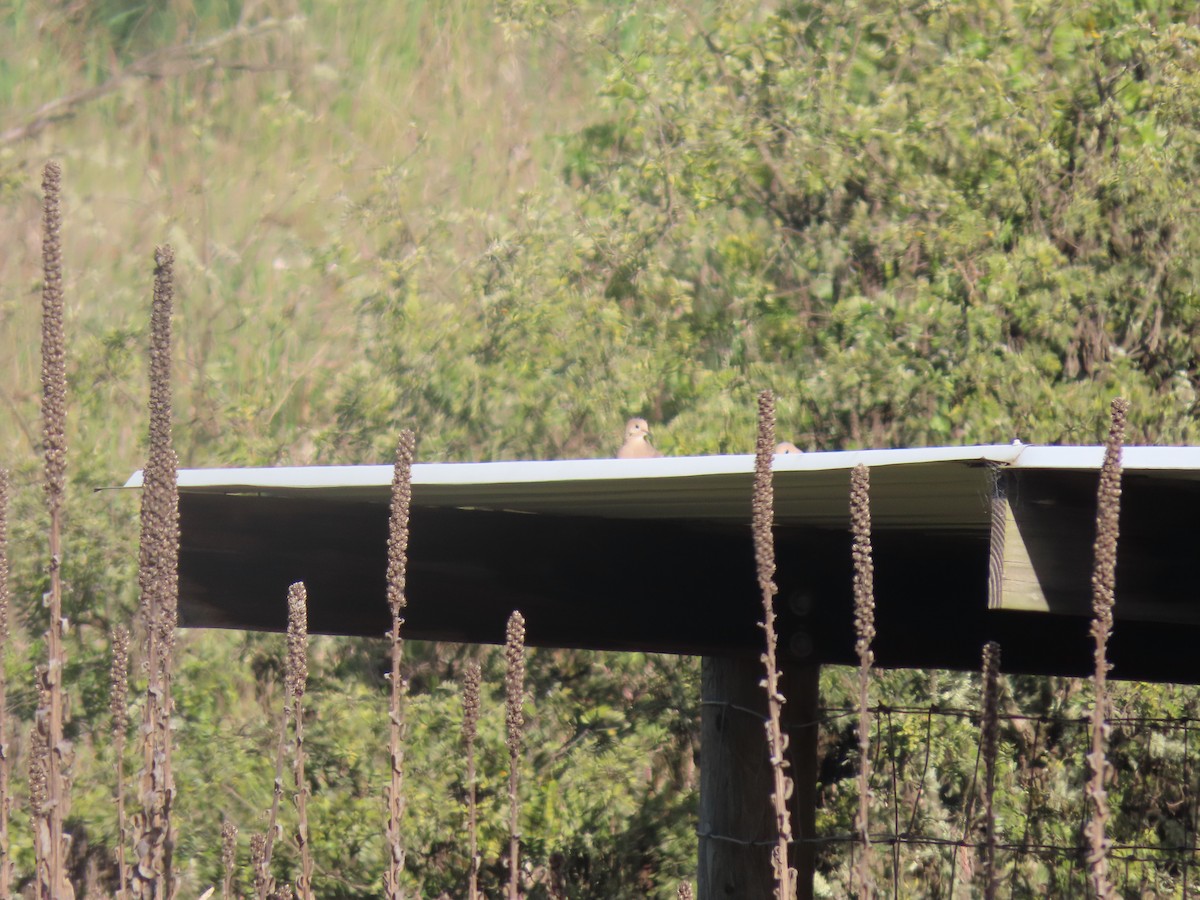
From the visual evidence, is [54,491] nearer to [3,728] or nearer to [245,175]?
[3,728]

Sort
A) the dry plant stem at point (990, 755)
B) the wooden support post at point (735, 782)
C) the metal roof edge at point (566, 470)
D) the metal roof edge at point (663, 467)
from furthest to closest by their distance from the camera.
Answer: the wooden support post at point (735, 782) < the metal roof edge at point (566, 470) < the metal roof edge at point (663, 467) < the dry plant stem at point (990, 755)

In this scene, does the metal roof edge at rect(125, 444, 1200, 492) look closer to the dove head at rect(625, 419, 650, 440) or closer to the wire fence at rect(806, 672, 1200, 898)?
the dove head at rect(625, 419, 650, 440)

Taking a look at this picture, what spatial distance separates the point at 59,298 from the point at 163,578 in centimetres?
33

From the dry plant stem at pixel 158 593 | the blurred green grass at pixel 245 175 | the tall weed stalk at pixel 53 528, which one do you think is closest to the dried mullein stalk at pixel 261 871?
the dry plant stem at pixel 158 593

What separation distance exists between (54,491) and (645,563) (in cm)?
278

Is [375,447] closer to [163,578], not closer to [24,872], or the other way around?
[24,872]

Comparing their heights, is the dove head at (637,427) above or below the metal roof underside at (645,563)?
above

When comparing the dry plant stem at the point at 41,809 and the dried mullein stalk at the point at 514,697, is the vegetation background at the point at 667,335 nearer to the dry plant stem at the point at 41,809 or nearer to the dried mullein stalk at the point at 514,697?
the dried mullein stalk at the point at 514,697

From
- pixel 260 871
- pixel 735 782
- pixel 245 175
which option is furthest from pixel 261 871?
pixel 245 175

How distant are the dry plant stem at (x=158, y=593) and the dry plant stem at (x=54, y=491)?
0.09 meters

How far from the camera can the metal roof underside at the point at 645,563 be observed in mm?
3211

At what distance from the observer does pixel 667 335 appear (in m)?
9.48

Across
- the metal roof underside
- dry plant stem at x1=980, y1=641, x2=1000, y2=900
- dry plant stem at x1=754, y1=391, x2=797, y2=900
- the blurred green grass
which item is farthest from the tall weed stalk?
the blurred green grass

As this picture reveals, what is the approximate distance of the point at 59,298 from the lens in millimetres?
1740
